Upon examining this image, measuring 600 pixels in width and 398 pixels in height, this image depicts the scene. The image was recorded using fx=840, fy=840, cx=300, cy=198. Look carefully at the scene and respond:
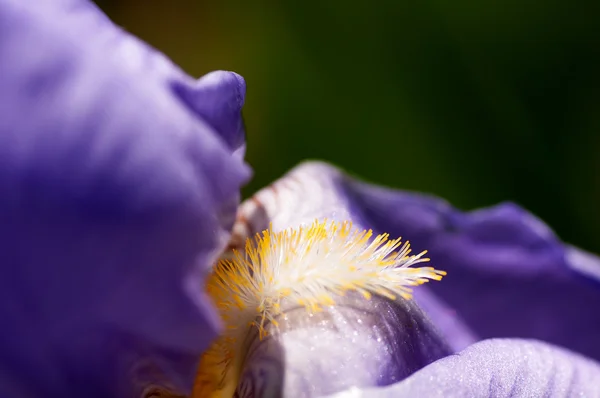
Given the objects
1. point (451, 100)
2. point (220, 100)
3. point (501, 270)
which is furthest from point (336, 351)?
point (451, 100)

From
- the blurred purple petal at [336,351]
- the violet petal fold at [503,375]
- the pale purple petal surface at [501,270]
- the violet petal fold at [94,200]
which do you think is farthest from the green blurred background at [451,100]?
the violet petal fold at [94,200]

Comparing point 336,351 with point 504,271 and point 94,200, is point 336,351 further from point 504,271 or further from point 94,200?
point 504,271

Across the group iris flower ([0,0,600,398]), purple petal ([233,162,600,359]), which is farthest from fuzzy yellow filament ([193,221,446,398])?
purple petal ([233,162,600,359])

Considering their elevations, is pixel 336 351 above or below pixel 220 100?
below

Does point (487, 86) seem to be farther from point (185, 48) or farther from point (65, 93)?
point (65, 93)

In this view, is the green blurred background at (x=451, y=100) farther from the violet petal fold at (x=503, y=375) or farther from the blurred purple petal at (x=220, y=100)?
the blurred purple petal at (x=220, y=100)

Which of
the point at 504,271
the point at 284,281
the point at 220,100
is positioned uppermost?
the point at 220,100
